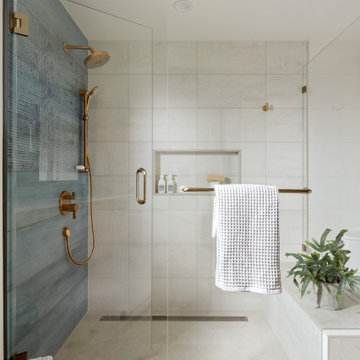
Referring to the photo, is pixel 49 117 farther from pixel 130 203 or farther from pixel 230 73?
pixel 230 73

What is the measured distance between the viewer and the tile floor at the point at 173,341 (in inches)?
60.6

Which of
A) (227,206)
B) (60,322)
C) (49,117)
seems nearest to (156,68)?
(49,117)

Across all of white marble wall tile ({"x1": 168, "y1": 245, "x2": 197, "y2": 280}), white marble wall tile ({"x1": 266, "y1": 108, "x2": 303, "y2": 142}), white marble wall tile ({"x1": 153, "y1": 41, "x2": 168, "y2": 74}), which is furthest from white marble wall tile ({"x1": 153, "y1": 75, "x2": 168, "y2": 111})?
white marble wall tile ({"x1": 168, "y1": 245, "x2": 197, "y2": 280})

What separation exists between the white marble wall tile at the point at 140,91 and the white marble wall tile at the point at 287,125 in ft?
2.70

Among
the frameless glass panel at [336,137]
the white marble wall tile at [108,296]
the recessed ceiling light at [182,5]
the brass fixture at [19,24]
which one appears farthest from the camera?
the recessed ceiling light at [182,5]

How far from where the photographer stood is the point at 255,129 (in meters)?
1.95

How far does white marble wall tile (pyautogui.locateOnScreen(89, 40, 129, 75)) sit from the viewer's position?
1.51 metres

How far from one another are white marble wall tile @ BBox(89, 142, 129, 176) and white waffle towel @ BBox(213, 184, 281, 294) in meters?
0.59

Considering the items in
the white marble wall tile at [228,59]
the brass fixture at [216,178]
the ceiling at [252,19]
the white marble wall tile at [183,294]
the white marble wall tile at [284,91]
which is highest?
the ceiling at [252,19]

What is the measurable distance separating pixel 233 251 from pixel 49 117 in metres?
1.19

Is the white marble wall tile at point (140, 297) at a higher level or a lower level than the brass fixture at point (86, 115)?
lower

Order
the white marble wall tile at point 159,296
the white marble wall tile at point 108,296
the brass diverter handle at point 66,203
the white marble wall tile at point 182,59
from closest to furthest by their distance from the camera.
Answer: the brass diverter handle at point 66,203
the white marble wall tile at point 108,296
the white marble wall tile at point 159,296
the white marble wall tile at point 182,59

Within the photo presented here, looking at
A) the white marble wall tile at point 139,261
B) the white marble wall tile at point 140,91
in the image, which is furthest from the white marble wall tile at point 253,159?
the white marble wall tile at point 139,261

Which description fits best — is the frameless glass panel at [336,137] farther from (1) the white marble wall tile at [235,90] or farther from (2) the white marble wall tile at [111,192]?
(2) the white marble wall tile at [111,192]
